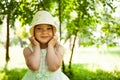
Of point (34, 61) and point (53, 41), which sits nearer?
point (34, 61)

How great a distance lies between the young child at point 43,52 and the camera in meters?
4.97

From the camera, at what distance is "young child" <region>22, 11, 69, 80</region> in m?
4.97

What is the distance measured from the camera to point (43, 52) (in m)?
5.08

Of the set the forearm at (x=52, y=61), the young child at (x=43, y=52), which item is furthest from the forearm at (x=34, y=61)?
the forearm at (x=52, y=61)

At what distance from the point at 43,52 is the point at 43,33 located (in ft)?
0.80

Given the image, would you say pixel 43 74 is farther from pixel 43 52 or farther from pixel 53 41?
A: pixel 53 41

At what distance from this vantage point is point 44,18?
514cm

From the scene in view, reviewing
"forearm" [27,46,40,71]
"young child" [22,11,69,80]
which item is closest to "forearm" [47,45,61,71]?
"young child" [22,11,69,80]

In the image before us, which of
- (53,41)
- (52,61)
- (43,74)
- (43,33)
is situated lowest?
(43,74)

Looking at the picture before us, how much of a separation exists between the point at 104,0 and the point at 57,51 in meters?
4.40

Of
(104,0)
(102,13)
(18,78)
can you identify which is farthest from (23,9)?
(102,13)

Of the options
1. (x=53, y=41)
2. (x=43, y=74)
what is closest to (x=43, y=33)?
(x=53, y=41)

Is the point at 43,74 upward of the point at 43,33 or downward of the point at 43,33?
downward

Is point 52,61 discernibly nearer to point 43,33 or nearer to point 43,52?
point 43,52
